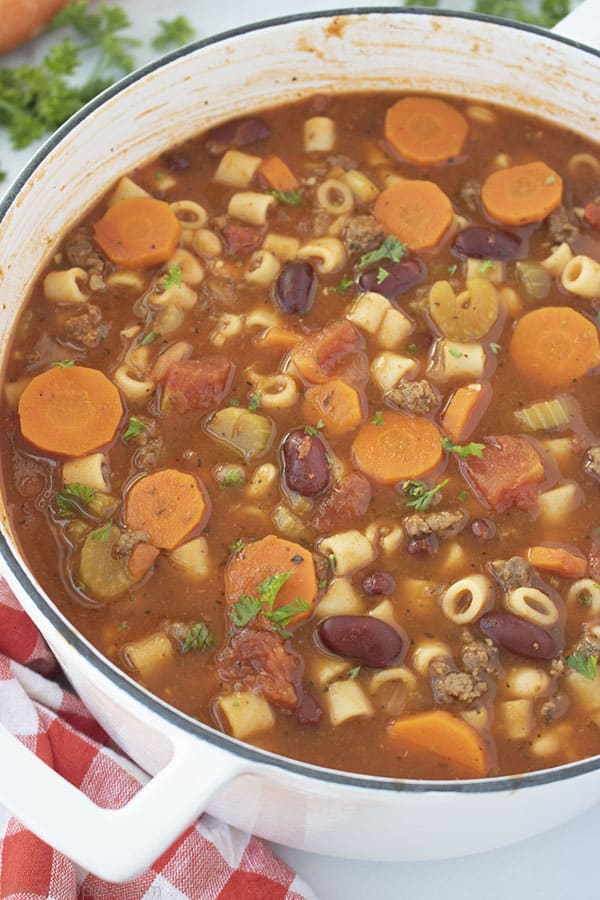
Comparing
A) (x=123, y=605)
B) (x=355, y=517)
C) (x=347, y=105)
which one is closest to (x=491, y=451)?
(x=355, y=517)

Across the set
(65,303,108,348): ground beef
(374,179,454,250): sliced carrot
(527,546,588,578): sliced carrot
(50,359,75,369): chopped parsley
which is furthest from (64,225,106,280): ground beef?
(527,546,588,578): sliced carrot

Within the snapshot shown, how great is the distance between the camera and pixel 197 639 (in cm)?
379

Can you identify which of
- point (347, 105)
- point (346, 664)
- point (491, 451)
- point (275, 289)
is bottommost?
point (346, 664)

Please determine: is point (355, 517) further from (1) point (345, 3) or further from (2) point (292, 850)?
(1) point (345, 3)

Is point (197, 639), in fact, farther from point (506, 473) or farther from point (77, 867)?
Result: point (506, 473)

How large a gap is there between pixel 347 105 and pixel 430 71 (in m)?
0.38

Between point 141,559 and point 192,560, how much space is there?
0.18 m

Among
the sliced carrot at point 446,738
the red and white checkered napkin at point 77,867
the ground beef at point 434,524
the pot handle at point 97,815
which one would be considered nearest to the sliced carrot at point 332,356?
the ground beef at point 434,524

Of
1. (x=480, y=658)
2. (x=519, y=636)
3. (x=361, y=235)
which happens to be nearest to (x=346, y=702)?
(x=480, y=658)

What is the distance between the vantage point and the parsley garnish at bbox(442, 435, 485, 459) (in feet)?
13.6

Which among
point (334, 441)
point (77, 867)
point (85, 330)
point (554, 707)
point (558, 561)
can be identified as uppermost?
point (85, 330)

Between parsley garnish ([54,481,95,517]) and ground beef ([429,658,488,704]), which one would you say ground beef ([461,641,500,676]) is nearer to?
ground beef ([429,658,488,704])

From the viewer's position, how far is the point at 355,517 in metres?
4.05

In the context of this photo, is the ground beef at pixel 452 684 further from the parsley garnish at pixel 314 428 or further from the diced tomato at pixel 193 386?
the diced tomato at pixel 193 386
